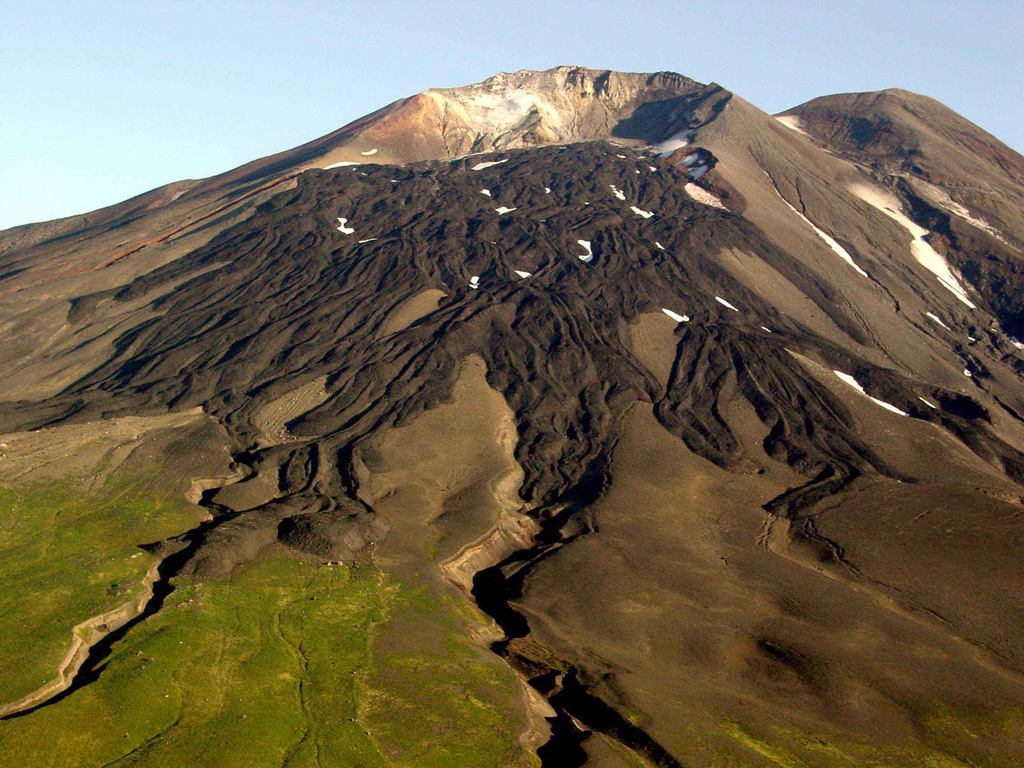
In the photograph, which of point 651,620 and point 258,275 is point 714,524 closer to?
point 651,620

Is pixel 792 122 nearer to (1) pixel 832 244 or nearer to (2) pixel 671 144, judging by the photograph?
(2) pixel 671 144

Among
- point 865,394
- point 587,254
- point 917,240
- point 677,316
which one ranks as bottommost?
point 865,394

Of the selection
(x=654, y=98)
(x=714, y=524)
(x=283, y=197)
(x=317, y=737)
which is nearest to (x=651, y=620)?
(x=714, y=524)

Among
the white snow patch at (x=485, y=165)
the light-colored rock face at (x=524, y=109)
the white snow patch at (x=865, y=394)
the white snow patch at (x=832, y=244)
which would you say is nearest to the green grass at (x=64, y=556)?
the white snow patch at (x=865, y=394)

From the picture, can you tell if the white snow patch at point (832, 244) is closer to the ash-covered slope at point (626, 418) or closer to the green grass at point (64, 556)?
the ash-covered slope at point (626, 418)

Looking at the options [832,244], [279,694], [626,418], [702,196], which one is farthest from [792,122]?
[279,694]

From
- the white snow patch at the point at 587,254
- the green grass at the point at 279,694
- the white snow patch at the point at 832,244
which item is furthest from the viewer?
the white snow patch at the point at 832,244
